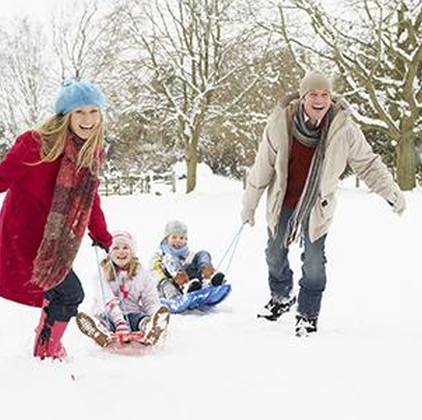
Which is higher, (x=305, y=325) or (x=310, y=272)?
(x=310, y=272)

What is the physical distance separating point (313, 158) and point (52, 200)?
1744 millimetres

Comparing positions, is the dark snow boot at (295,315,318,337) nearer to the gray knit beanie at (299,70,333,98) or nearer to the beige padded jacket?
the beige padded jacket

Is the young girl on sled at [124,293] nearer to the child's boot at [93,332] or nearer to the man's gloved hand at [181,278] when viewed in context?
the child's boot at [93,332]

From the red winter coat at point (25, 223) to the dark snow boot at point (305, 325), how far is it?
68.5 inches

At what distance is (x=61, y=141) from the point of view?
3.40 metres

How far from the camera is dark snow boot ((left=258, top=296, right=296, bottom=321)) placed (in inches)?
198

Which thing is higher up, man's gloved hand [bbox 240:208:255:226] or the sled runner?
man's gloved hand [bbox 240:208:255:226]

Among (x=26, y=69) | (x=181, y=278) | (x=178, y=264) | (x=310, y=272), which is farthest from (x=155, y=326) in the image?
(x=26, y=69)

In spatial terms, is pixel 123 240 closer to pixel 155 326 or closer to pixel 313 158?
pixel 155 326

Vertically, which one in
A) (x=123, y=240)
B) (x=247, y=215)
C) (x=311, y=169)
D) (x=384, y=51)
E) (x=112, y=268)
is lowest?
(x=112, y=268)

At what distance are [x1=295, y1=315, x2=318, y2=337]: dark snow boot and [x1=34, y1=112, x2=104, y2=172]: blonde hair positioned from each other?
5.73ft

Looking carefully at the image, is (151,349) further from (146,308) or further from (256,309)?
(256,309)

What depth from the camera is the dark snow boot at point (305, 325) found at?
4461 mm

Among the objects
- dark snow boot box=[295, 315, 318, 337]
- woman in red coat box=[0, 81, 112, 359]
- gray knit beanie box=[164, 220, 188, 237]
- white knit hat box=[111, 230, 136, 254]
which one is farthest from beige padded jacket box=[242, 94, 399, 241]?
gray knit beanie box=[164, 220, 188, 237]
